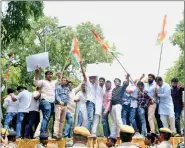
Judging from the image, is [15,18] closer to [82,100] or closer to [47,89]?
[82,100]

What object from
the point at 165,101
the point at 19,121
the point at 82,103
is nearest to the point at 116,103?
the point at 82,103

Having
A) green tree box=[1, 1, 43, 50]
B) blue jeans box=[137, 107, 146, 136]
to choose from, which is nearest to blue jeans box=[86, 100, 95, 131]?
blue jeans box=[137, 107, 146, 136]

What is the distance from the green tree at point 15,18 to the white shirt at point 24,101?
3.43 m

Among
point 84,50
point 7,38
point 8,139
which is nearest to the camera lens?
point 8,139

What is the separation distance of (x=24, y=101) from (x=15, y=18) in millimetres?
4048

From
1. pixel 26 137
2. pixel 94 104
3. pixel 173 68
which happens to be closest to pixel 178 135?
pixel 94 104

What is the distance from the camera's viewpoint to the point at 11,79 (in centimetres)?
3109

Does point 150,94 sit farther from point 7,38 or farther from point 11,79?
point 11,79

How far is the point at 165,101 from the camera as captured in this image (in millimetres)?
13008

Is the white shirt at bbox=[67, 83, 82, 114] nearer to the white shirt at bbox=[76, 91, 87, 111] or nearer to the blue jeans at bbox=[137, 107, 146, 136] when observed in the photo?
the white shirt at bbox=[76, 91, 87, 111]

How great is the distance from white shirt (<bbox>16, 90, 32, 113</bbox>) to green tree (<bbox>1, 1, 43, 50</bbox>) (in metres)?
3.43

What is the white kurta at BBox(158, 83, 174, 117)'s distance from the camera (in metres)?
12.9

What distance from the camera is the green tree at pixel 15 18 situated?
1662cm

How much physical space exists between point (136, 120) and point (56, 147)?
2216mm
